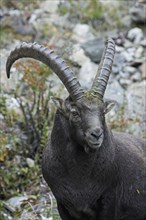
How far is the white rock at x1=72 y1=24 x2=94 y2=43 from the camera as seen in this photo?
14219 millimetres

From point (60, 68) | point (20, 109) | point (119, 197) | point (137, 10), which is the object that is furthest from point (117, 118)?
point (137, 10)

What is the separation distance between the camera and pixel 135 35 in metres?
14.4

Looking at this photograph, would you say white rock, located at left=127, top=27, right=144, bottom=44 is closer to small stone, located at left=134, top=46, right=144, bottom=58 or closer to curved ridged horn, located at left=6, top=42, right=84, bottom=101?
small stone, located at left=134, top=46, right=144, bottom=58

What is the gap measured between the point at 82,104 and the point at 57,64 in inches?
21.0

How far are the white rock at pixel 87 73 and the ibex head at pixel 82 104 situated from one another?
17.8 feet

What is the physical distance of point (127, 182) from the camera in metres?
7.16

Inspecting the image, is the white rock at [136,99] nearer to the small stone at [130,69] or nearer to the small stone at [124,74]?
the small stone at [124,74]

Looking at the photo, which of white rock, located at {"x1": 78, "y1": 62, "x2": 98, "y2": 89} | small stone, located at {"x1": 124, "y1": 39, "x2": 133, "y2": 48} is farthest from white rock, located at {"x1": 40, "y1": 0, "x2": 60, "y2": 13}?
white rock, located at {"x1": 78, "y1": 62, "x2": 98, "y2": 89}

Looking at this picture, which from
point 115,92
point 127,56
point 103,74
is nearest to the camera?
point 103,74

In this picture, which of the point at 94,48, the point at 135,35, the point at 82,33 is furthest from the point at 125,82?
the point at 82,33

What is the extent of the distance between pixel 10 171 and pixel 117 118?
6.72ft

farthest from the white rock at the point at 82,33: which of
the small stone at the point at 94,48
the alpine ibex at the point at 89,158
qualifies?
the alpine ibex at the point at 89,158

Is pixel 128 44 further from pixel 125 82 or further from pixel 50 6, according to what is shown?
Result: pixel 50 6

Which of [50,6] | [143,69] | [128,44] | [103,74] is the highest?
[50,6]
